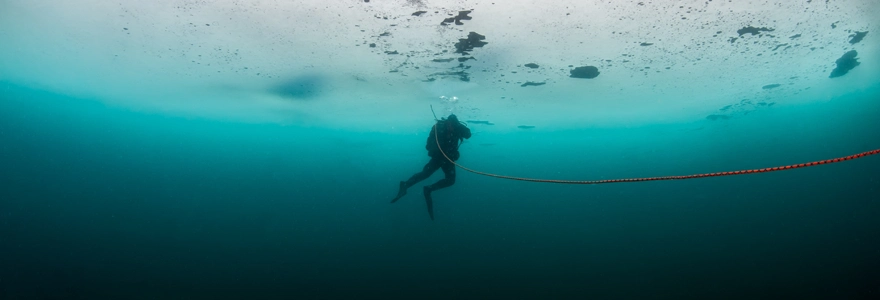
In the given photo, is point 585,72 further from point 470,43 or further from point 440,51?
point 440,51

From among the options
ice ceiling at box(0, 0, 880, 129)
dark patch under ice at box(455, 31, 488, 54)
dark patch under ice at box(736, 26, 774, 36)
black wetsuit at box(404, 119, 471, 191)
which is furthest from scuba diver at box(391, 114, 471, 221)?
dark patch under ice at box(736, 26, 774, 36)

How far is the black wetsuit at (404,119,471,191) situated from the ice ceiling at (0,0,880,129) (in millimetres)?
2256

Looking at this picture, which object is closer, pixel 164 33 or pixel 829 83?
pixel 164 33

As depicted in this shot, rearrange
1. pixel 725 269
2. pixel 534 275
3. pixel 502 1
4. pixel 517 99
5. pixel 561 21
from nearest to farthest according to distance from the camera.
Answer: pixel 502 1
pixel 561 21
pixel 725 269
pixel 534 275
pixel 517 99

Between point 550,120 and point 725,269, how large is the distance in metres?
12.5

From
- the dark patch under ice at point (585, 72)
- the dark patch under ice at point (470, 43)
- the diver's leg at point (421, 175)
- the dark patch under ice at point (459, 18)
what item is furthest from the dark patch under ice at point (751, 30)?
the diver's leg at point (421, 175)

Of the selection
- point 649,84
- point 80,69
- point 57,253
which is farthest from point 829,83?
point 57,253

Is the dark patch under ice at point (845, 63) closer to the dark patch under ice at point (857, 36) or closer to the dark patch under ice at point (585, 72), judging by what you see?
the dark patch under ice at point (857, 36)

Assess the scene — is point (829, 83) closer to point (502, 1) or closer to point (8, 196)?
point (502, 1)

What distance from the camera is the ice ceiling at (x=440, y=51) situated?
279 inches

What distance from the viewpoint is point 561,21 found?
733cm

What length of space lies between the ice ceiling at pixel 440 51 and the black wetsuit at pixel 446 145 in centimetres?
226

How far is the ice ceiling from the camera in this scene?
7.09m

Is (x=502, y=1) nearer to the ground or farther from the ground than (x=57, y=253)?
farther from the ground
